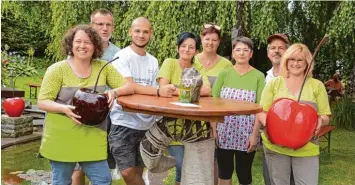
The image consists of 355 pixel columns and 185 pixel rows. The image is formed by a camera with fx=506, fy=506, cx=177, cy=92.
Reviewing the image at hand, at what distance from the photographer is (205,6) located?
834 centimetres

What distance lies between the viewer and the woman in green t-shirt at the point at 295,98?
3201 mm

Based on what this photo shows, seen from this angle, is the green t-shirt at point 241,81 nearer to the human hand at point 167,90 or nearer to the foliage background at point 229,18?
the human hand at point 167,90

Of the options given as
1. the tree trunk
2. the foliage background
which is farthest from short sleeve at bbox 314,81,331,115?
the tree trunk

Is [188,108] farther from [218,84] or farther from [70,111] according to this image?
[218,84]

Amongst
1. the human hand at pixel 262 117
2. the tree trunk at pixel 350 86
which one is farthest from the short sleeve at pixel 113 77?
the tree trunk at pixel 350 86

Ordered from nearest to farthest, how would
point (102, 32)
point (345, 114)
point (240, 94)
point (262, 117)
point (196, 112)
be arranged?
1. point (196, 112)
2. point (262, 117)
3. point (240, 94)
4. point (102, 32)
5. point (345, 114)

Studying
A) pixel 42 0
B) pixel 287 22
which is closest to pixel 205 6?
pixel 287 22

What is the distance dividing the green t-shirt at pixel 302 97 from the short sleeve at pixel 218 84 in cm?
43

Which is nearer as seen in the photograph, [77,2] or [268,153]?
[268,153]

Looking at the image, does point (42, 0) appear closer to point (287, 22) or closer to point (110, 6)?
point (110, 6)

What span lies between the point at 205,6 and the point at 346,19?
223cm

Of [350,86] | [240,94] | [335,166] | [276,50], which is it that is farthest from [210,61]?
[350,86]

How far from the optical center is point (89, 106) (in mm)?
2854

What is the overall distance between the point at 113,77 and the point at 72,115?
0.44 meters
